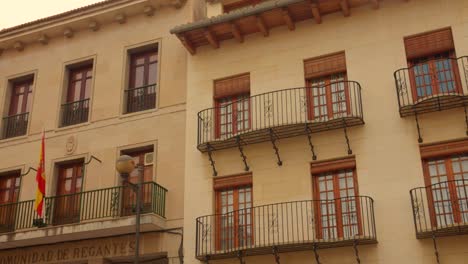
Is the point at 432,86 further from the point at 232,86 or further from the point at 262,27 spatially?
the point at 232,86

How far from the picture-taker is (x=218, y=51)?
720 inches

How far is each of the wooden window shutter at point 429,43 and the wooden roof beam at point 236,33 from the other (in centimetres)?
472

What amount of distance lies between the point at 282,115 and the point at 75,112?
7154mm

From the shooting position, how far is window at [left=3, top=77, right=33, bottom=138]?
20.5 metres

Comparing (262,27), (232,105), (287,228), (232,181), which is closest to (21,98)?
(232,105)

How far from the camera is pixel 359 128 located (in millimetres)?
15539

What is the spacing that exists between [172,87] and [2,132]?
6.46m

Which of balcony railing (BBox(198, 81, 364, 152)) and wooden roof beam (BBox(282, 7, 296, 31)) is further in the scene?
wooden roof beam (BBox(282, 7, 296, 31))

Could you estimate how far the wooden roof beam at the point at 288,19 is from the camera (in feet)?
55.8

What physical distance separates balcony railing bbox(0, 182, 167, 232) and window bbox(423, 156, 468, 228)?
7.07 m

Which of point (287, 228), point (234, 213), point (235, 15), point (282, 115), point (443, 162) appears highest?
point (235, 15)

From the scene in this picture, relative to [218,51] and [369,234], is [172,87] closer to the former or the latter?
[218,51]

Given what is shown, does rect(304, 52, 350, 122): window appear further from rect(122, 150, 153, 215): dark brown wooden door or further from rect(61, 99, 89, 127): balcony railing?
rect(61, 99, 89, 127): balcony railing

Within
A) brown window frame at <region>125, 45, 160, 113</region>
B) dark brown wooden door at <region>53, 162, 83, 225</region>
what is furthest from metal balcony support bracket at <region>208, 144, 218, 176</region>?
dark brown wooden door at <region>53, 162, 83, 225</region>
